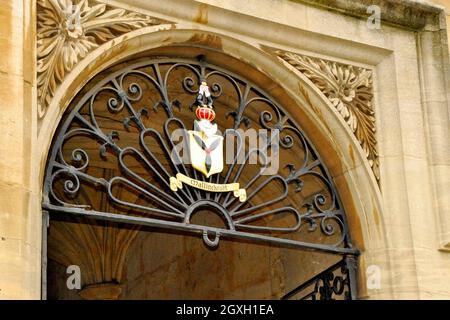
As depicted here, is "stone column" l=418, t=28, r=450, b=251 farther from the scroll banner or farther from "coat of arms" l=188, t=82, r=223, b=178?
"coat of arms" l=188, t=82, r=223, b=178

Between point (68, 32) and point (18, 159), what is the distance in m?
1.02

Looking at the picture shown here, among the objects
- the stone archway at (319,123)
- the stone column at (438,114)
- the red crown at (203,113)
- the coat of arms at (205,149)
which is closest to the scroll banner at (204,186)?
the coat of arms at (205,149)

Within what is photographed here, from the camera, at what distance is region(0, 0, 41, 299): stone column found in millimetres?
6578

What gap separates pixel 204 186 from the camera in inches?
312

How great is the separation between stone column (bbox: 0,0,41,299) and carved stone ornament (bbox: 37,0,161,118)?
121 mm

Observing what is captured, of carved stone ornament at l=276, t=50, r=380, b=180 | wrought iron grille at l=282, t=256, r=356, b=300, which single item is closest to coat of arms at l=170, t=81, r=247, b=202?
carved stone ornament at l=276, t=50, r=380, b=180

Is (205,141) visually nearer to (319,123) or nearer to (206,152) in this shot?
(206,152)

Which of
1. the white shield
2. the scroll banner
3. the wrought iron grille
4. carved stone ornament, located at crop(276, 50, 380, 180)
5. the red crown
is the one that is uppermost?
carved stone ornament, located at crop(276, 50, 380, 180)

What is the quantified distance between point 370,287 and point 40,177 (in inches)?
99.2

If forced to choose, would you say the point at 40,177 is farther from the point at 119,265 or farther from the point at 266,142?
the point at 119,265

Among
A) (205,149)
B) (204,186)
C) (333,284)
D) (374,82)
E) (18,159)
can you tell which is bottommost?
(333,284)

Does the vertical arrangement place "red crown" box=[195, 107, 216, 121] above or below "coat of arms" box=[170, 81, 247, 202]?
above

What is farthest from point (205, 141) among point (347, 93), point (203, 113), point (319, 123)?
point (347, 93)

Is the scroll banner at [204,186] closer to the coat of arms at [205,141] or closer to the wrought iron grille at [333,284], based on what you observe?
the coat of arms at [205,141]
